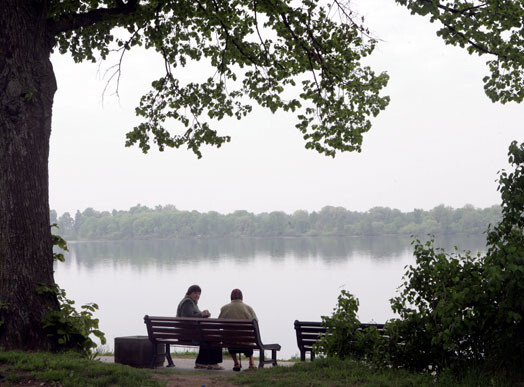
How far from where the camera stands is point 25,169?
7848 millimetres

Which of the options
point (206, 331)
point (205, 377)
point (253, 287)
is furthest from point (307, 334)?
point (253, 287)

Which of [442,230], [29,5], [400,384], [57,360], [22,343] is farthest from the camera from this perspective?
[442,230]

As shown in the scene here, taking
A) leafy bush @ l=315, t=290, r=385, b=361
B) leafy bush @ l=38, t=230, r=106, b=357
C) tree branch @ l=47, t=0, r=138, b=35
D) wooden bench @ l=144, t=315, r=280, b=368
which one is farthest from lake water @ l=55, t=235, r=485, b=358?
tree branch @ l=47, t=0, r=138, b=35

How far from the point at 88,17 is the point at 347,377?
21.1 ft

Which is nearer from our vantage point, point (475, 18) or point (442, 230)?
point (475, 18)

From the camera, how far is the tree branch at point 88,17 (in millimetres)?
8844

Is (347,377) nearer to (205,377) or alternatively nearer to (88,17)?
(205,377)

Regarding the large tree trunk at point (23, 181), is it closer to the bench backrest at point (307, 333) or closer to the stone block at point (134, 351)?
the stone block at point (134, 351)

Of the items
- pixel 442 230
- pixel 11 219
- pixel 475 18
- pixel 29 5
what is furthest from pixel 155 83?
pixel 442 230

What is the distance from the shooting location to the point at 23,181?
782 cm

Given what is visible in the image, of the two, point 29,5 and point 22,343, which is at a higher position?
point 29,5

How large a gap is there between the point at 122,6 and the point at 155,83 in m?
2.89

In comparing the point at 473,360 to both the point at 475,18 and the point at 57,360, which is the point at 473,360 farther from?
the point at 475,18

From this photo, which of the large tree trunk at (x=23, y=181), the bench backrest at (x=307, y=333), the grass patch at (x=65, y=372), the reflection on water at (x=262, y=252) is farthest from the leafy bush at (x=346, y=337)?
the reflection on water at (x=262, y=252)
